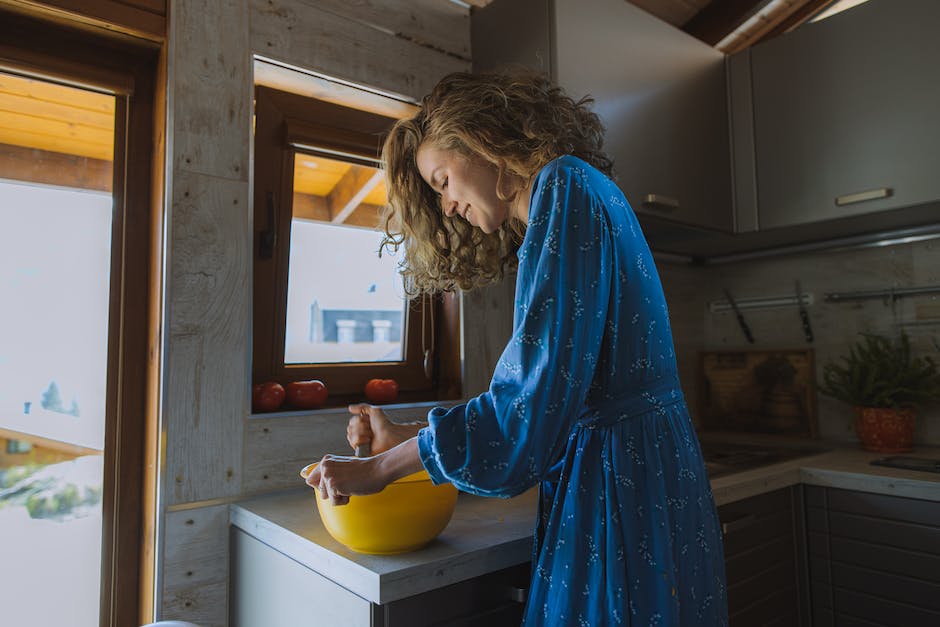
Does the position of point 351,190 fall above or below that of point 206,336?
above

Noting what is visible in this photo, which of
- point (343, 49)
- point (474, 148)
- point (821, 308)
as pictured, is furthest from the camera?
point (821, 308)

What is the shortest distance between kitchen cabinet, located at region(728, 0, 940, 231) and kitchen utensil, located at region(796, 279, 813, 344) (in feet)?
1.35

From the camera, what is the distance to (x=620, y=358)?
82 cm

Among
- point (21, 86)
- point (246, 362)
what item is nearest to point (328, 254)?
point (246, 362)

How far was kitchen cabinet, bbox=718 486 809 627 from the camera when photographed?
145 centimetres

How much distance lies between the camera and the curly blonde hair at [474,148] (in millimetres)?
935

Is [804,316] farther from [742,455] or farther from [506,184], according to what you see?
[506,184]

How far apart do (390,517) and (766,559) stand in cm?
108

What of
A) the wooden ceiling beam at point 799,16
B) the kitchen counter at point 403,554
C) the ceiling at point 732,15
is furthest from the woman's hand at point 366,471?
the wooden ceiling beam at point 799,16

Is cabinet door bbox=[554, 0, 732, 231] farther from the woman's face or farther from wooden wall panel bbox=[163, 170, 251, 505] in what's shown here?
wooden wall panel bbox=[163, 170, 251, 505]

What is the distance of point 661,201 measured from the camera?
5.68ft

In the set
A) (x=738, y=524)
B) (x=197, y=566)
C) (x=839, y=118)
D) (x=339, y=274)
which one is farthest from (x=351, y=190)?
(x=839, y=118)

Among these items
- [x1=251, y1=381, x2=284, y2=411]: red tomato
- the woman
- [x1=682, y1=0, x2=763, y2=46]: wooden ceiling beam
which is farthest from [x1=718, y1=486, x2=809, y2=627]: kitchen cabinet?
[x1=682, y1=0, x2=763, y2=46]: wooden ceiling beam

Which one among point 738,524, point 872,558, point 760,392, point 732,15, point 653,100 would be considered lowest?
point 872,558
